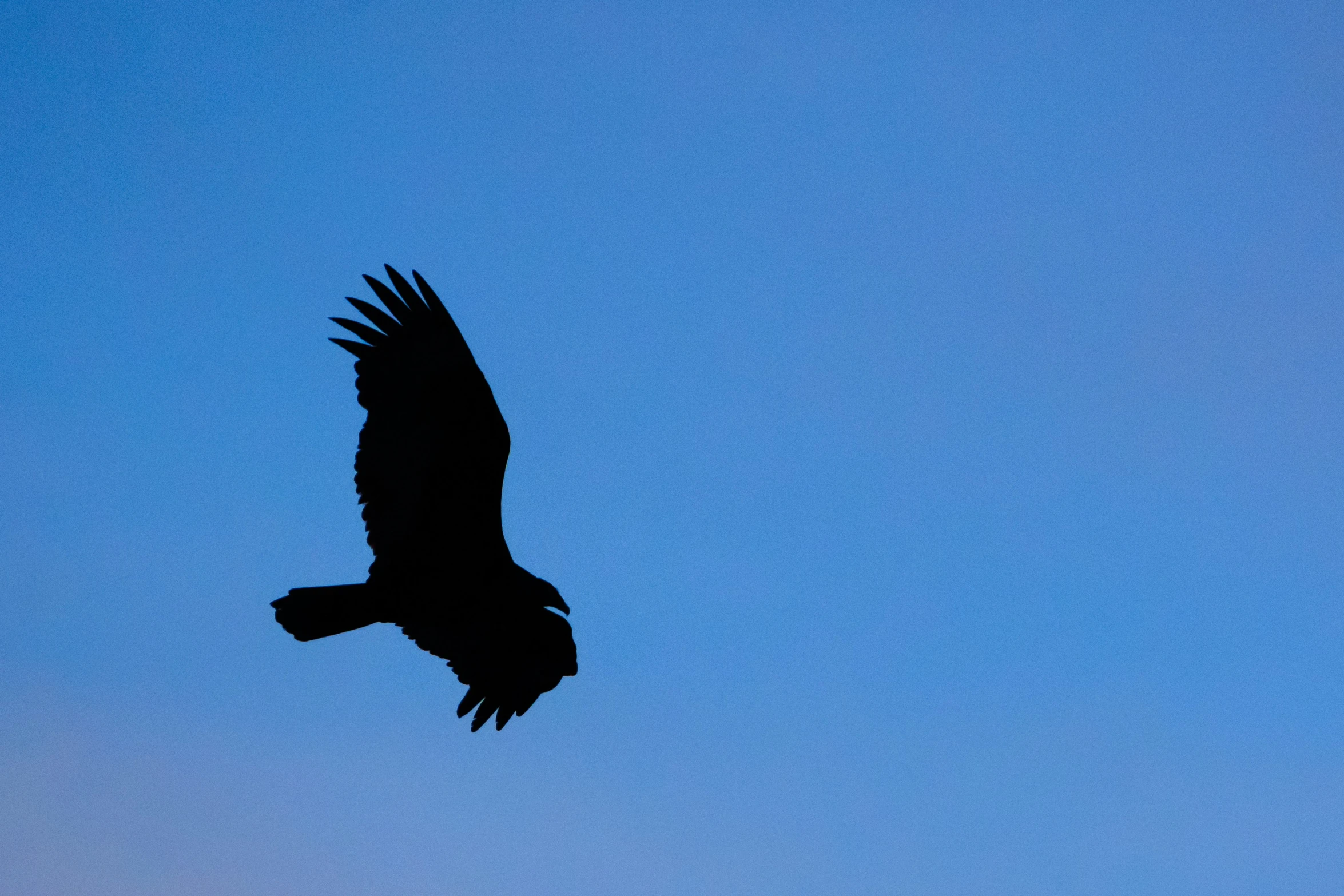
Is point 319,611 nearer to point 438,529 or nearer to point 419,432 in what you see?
point 438,529

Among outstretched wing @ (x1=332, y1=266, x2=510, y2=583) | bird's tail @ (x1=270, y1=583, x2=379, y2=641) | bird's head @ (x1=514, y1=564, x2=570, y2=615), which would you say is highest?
outstretched wing @ (x1=332, y1=266, x2=510, y2=583)

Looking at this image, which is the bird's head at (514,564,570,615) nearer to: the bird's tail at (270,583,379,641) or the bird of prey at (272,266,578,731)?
the bird of prey at (272,266,578,731)

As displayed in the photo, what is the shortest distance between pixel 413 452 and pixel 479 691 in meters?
2.18

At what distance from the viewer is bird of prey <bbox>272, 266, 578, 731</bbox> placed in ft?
33.0

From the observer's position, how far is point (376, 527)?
10.4 meters

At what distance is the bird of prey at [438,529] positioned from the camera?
1005 centimetres

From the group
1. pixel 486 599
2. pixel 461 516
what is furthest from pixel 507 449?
pixel 486 599

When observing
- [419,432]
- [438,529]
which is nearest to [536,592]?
[438,529]

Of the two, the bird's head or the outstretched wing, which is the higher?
the outstretched wing

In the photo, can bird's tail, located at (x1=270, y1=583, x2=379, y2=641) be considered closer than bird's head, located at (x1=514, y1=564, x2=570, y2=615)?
Yes

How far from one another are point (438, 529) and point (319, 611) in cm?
117

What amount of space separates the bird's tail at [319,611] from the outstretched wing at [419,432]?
31 cm

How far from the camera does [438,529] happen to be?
10484mm

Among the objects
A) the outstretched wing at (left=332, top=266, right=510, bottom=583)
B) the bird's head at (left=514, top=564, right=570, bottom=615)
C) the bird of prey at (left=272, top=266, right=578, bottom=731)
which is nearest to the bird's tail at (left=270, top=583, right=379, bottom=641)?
the bird of prey at (left=272, top=266, right=578, bottom=731)
